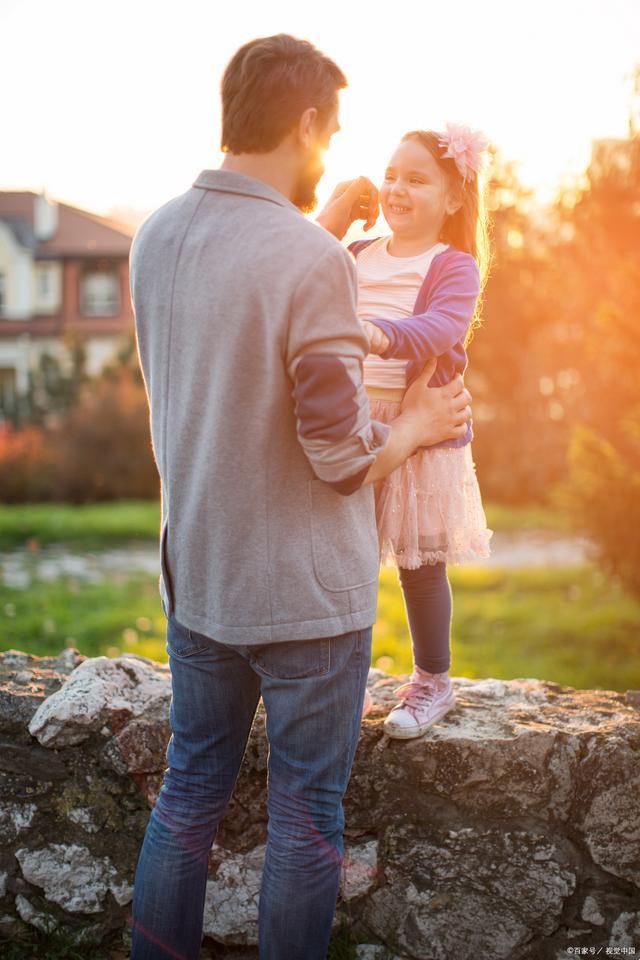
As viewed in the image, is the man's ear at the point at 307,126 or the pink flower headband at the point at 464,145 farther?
the pink flower headband at the point at 464,145

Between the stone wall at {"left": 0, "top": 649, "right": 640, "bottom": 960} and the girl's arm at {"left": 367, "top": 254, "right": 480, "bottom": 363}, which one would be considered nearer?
the girl's arm at {"left": 367, "top": 254, "right": 480, "bottom": 363}

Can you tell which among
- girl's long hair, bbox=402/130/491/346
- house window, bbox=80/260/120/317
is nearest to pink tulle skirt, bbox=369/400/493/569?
girl's long hair, bbox=402/130/491/346

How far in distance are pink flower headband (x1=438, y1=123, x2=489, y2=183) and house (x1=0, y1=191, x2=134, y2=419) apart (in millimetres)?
24874

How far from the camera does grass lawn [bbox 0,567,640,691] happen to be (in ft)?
21.6

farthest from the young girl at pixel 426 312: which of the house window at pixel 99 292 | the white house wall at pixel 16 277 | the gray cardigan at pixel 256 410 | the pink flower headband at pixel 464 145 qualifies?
the white house wall at pixel 16 277

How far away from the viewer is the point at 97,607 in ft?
25.6

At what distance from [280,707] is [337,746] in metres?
0.15

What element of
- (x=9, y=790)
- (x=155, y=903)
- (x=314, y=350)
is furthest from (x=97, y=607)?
(x=314, y=350)

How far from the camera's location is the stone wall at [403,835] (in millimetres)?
2539

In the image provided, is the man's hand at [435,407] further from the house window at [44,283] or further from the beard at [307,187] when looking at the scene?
the house window at [44,283]

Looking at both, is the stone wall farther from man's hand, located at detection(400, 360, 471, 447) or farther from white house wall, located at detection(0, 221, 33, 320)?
white house wall, located at detection(0, 221, 33, 320)

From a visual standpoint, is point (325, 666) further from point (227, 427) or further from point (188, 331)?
point (188, 331)

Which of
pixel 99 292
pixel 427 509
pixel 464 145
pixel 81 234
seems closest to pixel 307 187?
pixel 464 145

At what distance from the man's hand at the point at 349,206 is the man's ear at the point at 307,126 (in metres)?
0.65
